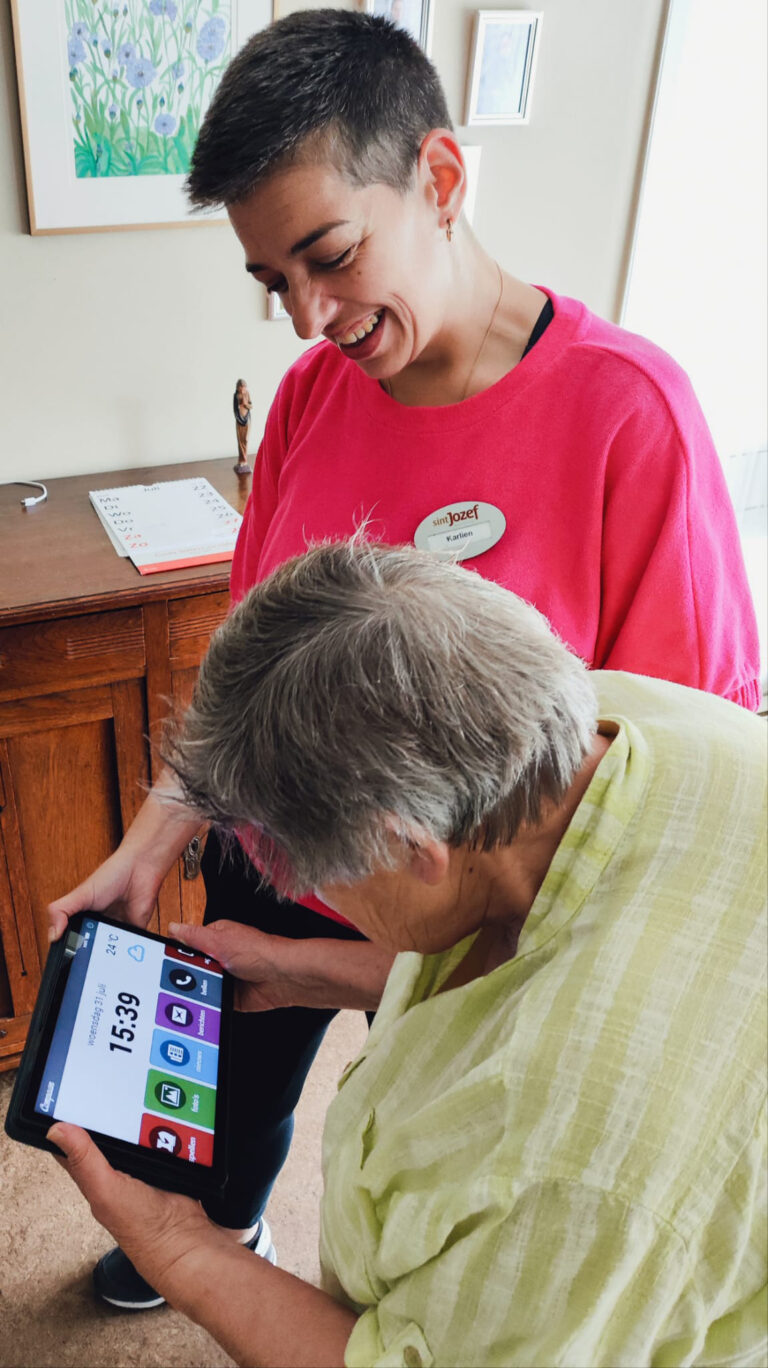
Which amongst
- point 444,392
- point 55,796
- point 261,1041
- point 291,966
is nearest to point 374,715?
point 444,392

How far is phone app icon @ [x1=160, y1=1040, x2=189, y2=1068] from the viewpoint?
1059 millimetres

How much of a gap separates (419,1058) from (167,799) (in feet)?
0.94

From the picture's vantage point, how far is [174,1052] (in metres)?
1.07

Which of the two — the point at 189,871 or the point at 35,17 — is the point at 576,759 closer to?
the point at 189,871

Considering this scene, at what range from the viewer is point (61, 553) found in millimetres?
1693

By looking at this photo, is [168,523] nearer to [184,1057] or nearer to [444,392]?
[444,392]

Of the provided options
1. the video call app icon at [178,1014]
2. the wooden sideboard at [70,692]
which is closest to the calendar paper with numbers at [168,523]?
the wooden sideboard at [70,692]

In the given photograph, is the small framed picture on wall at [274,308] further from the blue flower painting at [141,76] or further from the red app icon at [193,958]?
the red app icon at [193,958]

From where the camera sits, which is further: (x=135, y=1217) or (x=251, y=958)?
(x=251, y=958)

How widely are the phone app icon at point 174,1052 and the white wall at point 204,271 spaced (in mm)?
1279

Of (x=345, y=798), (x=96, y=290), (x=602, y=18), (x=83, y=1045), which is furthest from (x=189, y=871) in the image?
(x=602, y=18)

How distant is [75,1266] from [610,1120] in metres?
1.43

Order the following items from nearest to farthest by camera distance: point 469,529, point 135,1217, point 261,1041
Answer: point 135,1217 < point 469,529 < point 261,1041

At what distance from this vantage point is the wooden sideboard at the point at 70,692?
5.20ft
